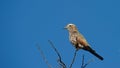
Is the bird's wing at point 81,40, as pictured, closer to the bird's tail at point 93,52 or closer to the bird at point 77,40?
the bird at point 77,40

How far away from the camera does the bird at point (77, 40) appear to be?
12.8ft

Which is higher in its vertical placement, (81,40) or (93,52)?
(81,40)

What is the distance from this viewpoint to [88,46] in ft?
13.6

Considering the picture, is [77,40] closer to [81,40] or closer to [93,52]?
[81,40]

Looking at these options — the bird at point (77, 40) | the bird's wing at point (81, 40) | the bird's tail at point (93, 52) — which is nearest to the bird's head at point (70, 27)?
the bird at point (77, 40)

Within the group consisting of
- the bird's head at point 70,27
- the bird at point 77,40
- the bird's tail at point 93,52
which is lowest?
the bird's tail at point 93,52

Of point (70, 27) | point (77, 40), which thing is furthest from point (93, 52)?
point (70, 27)

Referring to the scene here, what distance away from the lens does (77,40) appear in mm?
4137

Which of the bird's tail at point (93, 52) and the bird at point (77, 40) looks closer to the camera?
the bird's tail at point (93, 52)

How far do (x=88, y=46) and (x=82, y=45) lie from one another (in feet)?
0.33

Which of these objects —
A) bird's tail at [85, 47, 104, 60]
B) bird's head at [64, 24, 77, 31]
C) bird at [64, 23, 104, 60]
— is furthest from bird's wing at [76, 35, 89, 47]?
bird's head at [64, 24, 77, 31]

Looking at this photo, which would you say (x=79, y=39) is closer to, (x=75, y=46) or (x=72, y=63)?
(x=75, y=46)

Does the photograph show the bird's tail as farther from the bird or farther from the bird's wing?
the bird's wing

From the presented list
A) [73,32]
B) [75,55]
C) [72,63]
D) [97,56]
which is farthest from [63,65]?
[73,32]
